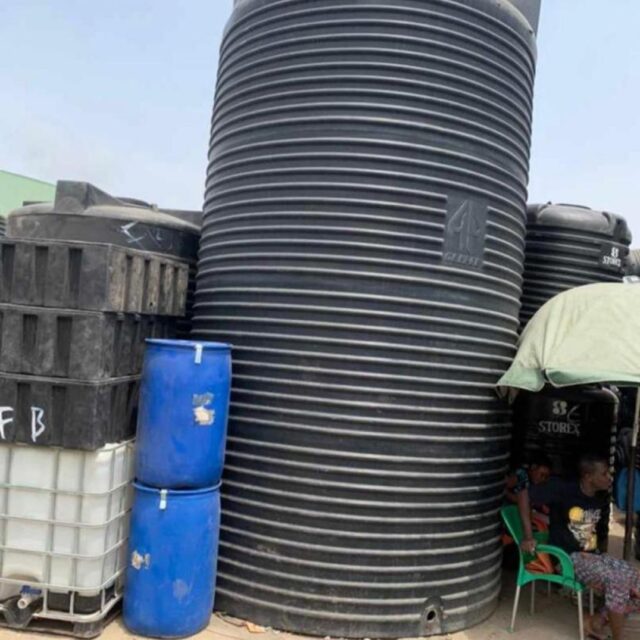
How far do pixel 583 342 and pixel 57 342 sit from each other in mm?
3149

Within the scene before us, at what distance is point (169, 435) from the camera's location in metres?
3.85

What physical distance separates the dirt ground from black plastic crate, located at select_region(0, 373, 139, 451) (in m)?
1.13

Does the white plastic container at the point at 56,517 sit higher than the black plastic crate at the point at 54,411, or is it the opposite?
the black plastic crate at the point at 54,411

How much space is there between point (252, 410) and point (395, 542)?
47.4 inches

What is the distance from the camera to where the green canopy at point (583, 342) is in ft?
12.6

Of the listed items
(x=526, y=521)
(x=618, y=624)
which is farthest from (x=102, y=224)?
(x=618, y=624)

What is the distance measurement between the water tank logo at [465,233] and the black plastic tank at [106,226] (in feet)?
6.92

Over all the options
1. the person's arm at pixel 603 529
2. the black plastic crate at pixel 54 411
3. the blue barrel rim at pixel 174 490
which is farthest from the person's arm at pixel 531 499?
the black plastic crate at pixel 54 411

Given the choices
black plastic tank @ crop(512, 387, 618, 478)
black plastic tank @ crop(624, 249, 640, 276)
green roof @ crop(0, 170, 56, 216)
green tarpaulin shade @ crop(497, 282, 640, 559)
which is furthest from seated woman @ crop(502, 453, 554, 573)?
green roof @ crop(0, 170, 56, 216)

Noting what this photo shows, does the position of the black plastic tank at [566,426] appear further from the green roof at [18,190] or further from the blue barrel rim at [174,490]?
the green roof at [18,190]

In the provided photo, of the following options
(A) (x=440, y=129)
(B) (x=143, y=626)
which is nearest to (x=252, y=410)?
(B) (x=143, y=626)

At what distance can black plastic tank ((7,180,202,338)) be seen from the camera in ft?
15.5

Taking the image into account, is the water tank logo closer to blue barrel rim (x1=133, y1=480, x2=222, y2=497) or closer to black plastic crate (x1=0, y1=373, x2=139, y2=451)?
blue barrel rim (x1=133, y1=480, x2=222, y2=497)

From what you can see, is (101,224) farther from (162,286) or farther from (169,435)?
(169,435)
